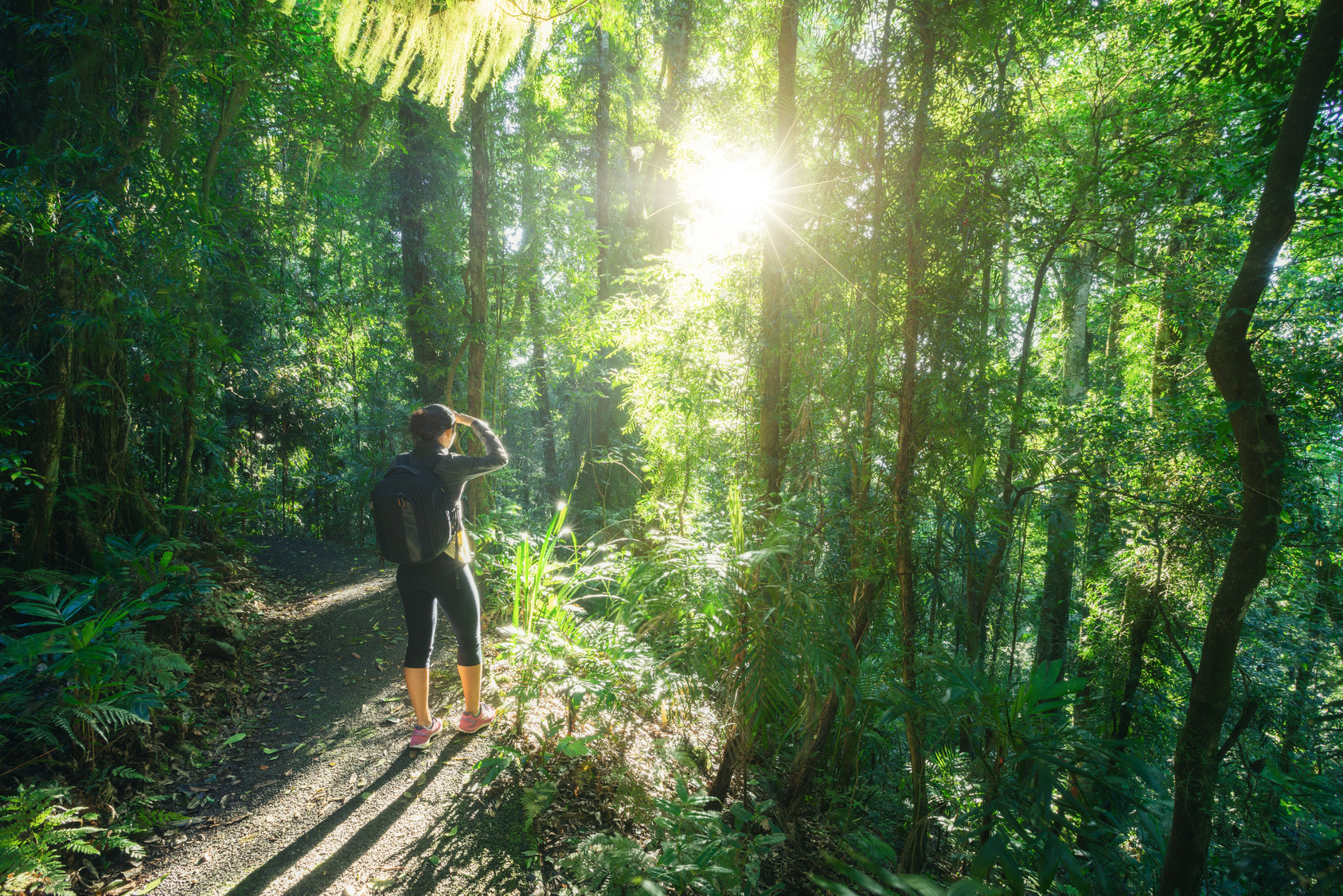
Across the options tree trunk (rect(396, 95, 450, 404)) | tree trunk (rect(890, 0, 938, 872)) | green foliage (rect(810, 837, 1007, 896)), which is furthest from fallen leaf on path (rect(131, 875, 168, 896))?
tree trunk (rect(396, 95, 450, 404))

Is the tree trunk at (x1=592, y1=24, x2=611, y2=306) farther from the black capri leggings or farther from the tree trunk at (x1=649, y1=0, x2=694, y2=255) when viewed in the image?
the black capri leggings

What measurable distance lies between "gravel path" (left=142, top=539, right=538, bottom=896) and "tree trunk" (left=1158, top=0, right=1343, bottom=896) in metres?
3.28

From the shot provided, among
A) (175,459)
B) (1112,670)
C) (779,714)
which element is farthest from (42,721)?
(1112,670)

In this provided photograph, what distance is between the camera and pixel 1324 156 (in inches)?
102

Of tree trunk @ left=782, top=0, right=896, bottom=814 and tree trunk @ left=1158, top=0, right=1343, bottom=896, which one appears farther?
tree trunk @ left=782, top=0, right=896, bottom=814

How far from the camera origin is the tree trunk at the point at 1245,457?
2.20 metres

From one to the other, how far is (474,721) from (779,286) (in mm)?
3128

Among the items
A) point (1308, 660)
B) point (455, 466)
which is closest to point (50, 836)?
point (455, 466)

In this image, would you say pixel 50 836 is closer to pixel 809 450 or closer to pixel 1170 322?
pixel 809 450

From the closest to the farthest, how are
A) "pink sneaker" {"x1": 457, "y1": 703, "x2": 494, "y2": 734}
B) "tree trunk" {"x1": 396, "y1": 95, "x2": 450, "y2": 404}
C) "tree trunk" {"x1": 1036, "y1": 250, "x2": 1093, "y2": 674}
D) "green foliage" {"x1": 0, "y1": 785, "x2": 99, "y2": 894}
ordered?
1. "green foliage" {"x1": 0, "y1": 785, "x2": 99, "y2": 894}
2. "pink sneaker" {"x1": 457, "y1": 703, "x2": 494, "y2": 734}
3. "tree trunk" {"x1": 1036, "y1": 250, "x2": 1093, "y2": 674}
4. "tree trunk" {"x1": 396, "y1": 95, "x2": 450, "y2": 404}

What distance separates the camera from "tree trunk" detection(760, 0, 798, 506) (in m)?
2.89

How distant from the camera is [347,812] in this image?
254 cm

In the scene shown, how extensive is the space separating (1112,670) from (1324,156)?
465 cm

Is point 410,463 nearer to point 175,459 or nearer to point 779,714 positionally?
point 779,714
